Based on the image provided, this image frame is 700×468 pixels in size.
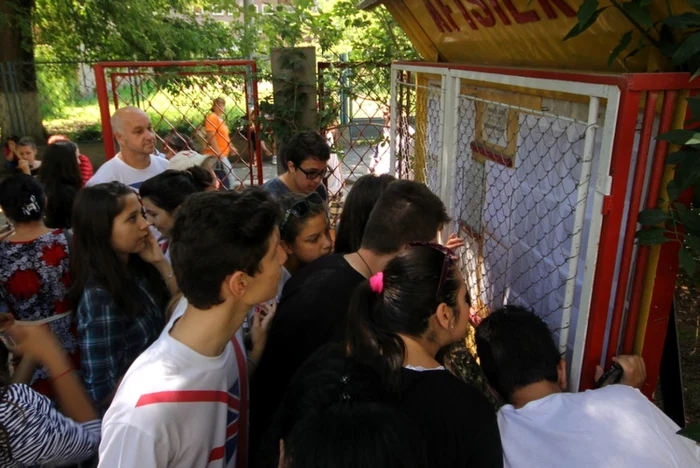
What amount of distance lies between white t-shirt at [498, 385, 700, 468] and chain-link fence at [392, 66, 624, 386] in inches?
Result: 10.5

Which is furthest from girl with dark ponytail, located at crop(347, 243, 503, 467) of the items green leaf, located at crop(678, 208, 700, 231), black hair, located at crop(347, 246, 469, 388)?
green leaf, located at crop(678, 208, 700, 231)

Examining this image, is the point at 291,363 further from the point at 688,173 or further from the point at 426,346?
the point at 688,173

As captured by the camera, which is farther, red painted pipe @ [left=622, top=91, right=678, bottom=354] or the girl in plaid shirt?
the girl in plaid shirt

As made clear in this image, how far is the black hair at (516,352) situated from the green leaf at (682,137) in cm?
73

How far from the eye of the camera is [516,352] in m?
1.74

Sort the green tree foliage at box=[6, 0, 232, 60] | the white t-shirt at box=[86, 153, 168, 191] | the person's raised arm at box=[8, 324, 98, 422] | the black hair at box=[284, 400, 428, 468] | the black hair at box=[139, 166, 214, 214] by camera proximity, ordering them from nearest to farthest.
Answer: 1. the black hair at box=[284, 400, 428, 468]
2. the person's raised arm at box=[8, 324, 98, 422]
3. the black hair at box=[139, 166, 214, 214]
4. the white t-shirt at box=[86, 153, 168, 191]
5. the green tree foliage at box=[6, 0, 232, 60]

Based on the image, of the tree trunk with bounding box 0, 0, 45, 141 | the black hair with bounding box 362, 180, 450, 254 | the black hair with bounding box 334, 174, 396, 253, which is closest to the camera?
the black hair with bounding box 362, 180, 450, 254

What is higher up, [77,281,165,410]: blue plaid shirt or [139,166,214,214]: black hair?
[139,166,214,214]: black hair

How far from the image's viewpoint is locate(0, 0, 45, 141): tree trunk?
9.74m

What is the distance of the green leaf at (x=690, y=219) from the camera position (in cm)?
131

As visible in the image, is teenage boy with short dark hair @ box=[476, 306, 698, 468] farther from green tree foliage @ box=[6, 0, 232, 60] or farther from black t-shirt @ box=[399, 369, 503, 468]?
green tree foliage @ box=[6, 0, 232, 60]

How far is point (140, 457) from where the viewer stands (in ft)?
3.94

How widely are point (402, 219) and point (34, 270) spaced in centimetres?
170

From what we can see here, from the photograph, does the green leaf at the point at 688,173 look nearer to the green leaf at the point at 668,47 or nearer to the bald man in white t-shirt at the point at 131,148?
the green leaf at the point at 668,47
